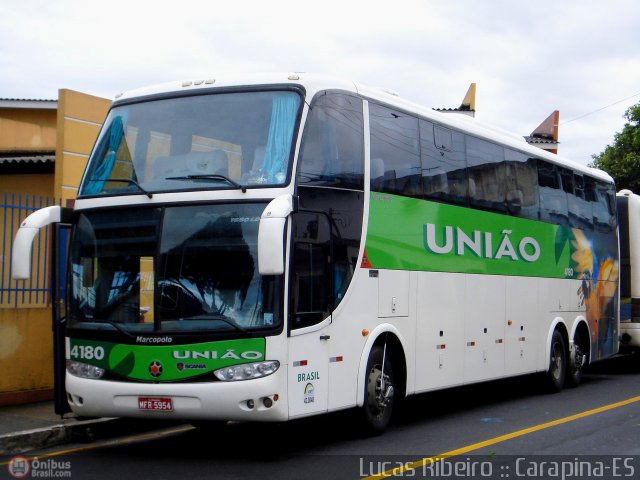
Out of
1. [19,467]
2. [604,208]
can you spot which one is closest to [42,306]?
[19,467]

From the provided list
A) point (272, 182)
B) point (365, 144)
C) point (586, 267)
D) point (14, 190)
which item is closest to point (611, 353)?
point (586, 267)

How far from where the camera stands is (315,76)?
962 centimetres

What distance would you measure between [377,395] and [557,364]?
661 centimetres

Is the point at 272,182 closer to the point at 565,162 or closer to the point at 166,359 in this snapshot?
the point at 166,359

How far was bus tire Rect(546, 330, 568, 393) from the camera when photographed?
51.5ft

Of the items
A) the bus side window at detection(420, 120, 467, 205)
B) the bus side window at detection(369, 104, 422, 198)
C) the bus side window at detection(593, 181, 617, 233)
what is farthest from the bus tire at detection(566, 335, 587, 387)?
the bus side window at detection(369, 104, 422, 198)

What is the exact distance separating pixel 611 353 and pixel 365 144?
393 inches

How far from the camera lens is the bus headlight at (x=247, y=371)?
856cm

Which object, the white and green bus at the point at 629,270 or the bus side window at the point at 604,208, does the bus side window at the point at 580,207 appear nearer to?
the bus side window at the point at 604,208

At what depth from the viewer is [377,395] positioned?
1038 cm

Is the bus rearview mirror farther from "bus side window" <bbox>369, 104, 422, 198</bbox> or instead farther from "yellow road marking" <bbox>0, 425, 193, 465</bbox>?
"yellow road marking" <bbox>0, 425, 193, 465</bbox>

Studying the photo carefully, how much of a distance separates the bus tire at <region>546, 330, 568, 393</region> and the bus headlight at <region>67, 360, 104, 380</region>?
28.9ft

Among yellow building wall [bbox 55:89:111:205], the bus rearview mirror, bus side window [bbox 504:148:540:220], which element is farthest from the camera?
yellow building wall [bbox 55:89:111:205]

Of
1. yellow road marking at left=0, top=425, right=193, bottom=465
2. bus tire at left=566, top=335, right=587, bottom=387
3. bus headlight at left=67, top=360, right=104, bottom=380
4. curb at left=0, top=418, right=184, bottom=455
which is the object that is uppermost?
bus headlight at left=67, top=360, right=104, bottom=380
